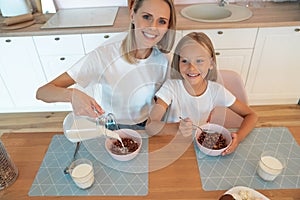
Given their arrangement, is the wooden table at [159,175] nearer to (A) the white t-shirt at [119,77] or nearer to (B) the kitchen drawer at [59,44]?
(A) the white t-shirt at [119,77]

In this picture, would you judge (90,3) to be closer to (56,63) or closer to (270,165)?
(56,63)

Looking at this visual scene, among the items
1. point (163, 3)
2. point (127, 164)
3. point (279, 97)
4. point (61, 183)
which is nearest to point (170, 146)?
point (127, 164)

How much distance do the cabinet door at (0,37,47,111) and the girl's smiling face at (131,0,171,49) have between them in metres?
1.25

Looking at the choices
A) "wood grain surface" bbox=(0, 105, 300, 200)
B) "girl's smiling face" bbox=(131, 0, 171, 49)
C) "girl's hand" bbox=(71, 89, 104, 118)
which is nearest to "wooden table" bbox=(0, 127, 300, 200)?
"wood grain surface" bbox=(0, 105, 300, 200)

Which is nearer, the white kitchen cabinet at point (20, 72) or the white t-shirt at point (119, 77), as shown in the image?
the white t-shirt at point (119, 77)

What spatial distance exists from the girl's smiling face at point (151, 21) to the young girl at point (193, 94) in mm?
92

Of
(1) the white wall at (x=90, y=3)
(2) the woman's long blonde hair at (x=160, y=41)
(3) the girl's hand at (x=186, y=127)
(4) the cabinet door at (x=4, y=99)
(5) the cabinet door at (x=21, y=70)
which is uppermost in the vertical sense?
(2) the woman's long blonde hair at (x=160, y=41)

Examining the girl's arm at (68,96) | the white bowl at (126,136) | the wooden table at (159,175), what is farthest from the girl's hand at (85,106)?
the wooden table at (159,175)

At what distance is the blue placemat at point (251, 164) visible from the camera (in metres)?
0.77

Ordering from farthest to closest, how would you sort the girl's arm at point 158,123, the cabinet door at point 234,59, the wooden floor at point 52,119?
the wooden floor at point 52,119
the cabinet door at point 234,59
the girl's arm at point 158,123

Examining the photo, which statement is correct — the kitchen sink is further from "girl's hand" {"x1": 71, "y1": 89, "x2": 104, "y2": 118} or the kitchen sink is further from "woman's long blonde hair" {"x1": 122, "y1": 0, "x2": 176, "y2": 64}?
"girl's hand" {"x1": 71, "y1": 89, "x2": 104, "y2": 118}

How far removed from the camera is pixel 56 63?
1940 millimetres

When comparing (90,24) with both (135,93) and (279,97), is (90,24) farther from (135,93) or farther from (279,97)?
(279,97)

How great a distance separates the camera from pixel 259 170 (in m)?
0.79
